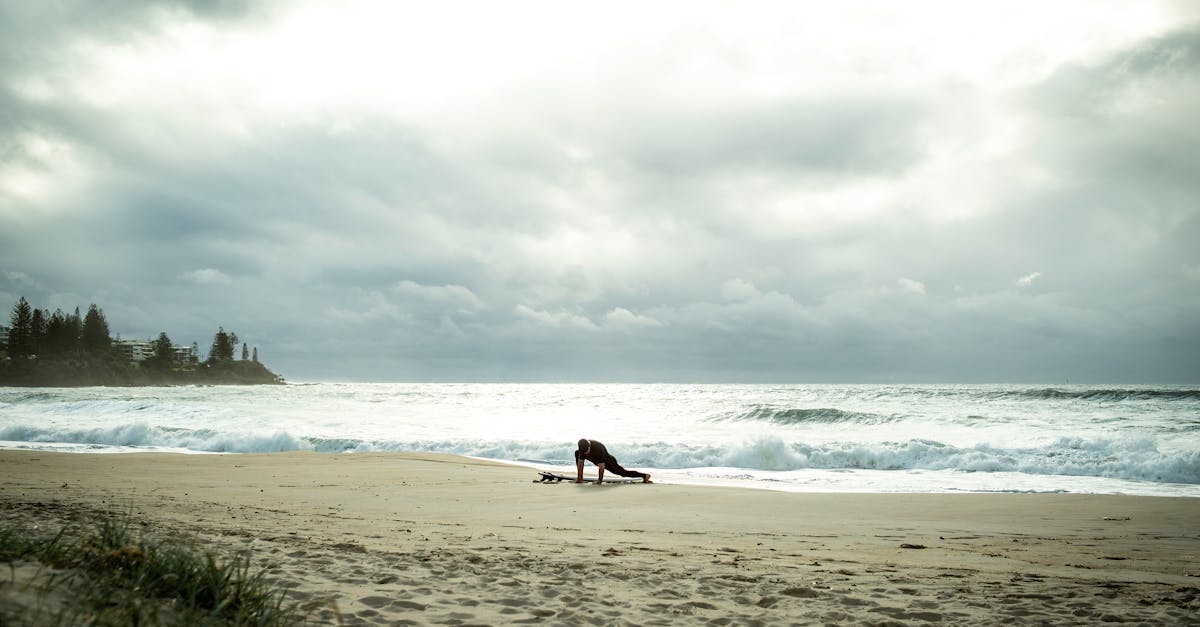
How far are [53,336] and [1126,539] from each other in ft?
494

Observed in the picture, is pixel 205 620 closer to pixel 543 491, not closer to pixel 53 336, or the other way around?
pixel 543 491

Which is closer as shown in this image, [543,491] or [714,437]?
[543,491]

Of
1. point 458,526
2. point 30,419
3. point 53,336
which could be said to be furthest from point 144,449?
point 53,336

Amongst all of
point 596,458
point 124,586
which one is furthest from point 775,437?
point 124,586

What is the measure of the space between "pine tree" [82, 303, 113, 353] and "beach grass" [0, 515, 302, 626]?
148 meters

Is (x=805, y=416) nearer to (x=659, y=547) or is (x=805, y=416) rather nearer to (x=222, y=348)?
(x=659, y=547)

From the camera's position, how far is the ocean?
17656 millimetres

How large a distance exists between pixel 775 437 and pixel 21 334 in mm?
139109

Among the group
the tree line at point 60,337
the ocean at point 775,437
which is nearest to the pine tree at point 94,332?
the tree line at point 60,337

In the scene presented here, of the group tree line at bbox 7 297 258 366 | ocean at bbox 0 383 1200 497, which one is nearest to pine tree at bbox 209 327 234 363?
tree line at bbox 7 297 258 366

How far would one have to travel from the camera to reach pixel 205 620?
3.39 m

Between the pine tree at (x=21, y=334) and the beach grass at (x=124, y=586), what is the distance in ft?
470

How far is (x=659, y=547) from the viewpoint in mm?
8078

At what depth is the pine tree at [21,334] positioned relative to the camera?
114m
